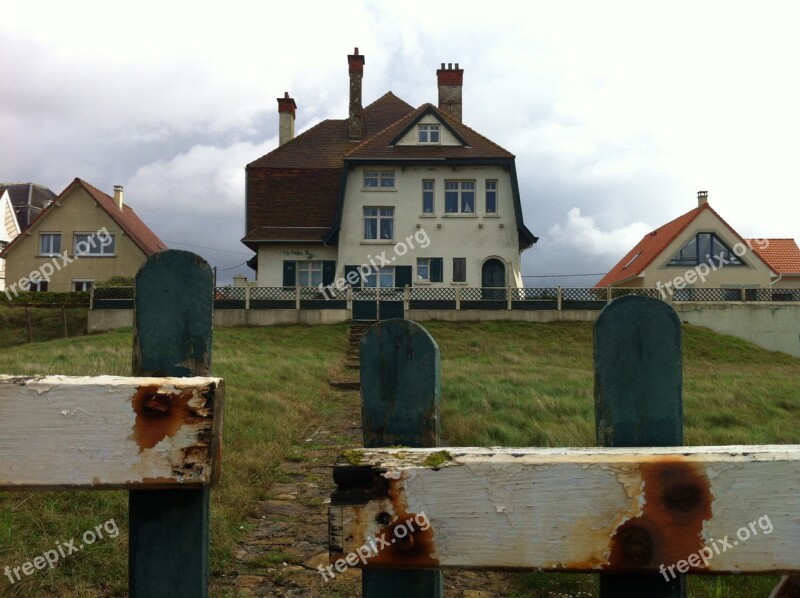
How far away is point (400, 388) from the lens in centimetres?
138

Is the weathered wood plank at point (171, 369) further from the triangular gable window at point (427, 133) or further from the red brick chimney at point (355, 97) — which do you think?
the red brick chimney at point (355, 97)

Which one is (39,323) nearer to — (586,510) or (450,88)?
(450,88)

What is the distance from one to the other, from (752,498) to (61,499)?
152 inches

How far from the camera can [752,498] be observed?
1.17 meters

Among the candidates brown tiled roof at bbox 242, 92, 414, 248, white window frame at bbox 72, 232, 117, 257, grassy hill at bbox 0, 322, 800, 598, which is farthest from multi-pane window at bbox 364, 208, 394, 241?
white window frame at bbox 72, 232, 117, 257

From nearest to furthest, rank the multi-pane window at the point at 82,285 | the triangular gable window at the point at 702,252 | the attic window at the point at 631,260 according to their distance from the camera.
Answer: the multi-pane window at the point at 82,285
the triangular gable window at the point at 702,252
the attic window at the point at 631,260

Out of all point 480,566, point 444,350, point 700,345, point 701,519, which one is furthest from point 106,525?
point 700,345

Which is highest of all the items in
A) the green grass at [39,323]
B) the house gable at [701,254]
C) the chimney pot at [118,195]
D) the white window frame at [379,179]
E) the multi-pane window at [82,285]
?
the chimney pot at [118,195]

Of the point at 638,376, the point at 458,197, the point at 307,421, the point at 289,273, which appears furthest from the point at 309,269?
the point at 638,376

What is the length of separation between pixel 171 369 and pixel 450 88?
3299cm

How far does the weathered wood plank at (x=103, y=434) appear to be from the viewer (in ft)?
4.21

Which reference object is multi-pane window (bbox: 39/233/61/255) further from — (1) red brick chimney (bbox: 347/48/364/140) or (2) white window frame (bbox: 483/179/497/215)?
(2) white window frame (bbox: 483/179/497/215)

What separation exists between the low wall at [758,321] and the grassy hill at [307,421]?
6.47 m

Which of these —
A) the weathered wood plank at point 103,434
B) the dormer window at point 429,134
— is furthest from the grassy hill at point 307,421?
the dormer window at point 429,134
